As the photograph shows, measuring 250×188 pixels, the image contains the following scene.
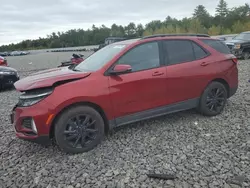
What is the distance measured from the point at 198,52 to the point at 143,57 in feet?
4.01

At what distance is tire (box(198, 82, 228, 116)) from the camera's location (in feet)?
14.9

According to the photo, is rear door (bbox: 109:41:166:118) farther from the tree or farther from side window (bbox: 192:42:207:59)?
the tree

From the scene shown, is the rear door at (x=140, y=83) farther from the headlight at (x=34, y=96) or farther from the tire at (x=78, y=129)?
the headlight at (x=34, y=96)

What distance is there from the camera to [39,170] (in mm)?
3201

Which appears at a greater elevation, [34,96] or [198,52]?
[198,52]

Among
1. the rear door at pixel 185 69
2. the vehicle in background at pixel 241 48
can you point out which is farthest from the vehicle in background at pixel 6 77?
the vehicle in background at pixel 241 48

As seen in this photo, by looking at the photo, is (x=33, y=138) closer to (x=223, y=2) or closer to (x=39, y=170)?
(x=39, y=170)

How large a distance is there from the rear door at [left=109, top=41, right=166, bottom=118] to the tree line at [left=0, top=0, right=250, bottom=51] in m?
45.6

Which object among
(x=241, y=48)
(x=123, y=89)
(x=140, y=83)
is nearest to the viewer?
(x=123, y=89)

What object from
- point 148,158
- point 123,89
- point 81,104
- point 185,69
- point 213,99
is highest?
point 185,69

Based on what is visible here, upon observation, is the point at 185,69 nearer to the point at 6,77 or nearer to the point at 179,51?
the point at 179,51

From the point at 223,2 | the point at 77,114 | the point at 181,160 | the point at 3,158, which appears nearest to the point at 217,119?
the point at 181,160

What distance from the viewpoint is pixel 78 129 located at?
3.48 metres

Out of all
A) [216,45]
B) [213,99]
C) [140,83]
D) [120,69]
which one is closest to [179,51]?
[216,45]
